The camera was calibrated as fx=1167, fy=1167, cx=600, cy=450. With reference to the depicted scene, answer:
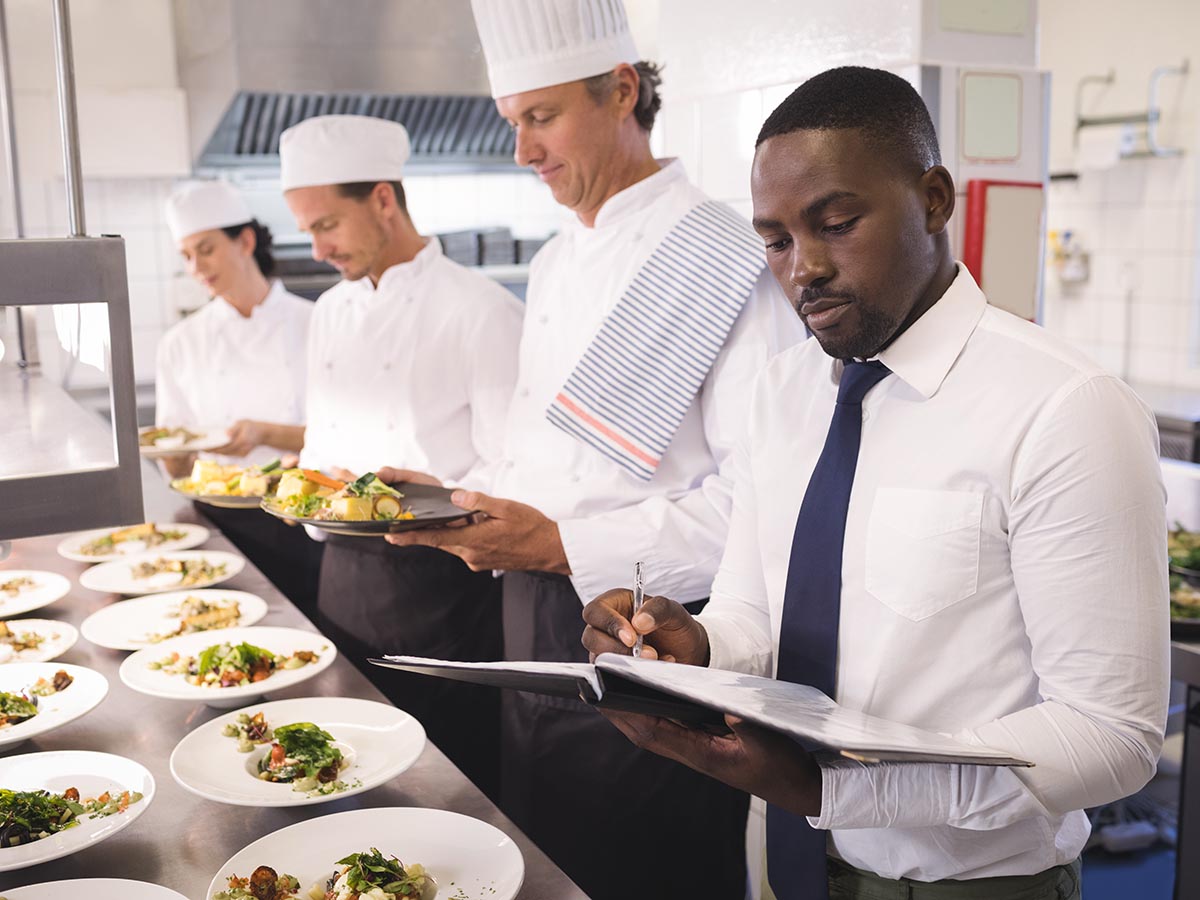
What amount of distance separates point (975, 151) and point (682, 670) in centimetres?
157

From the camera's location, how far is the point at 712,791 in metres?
2.27

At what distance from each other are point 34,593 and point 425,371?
1047 millimetres

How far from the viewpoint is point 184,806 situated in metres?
1.56

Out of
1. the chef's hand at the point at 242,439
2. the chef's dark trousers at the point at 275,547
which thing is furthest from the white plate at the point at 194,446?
the chef's dark trousers at the point at 275,547

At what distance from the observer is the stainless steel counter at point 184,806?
139 centimetres

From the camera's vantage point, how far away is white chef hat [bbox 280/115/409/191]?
10.3 ft

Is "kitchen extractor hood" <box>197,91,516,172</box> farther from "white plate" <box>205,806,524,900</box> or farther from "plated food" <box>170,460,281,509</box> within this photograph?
"white plate" <box>205,806,524,900</box>

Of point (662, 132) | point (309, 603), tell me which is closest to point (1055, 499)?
point (662, 132)

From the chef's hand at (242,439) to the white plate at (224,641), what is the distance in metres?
1.53

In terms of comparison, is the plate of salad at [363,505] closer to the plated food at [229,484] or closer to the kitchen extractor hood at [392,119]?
the plated food at [229,484]

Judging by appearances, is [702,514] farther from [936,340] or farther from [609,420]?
[936,340]

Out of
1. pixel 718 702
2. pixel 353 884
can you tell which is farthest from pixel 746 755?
pixel 353 884

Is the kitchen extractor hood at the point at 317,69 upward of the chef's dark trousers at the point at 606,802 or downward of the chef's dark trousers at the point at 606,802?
upward

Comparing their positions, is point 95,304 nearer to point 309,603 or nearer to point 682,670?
point 682,670
